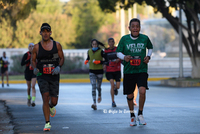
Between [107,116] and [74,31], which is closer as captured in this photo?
[107,116]

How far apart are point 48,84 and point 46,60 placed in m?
0.45

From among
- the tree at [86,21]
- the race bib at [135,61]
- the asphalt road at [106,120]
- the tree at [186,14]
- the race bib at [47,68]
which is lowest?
the asphalt road at [106,120]

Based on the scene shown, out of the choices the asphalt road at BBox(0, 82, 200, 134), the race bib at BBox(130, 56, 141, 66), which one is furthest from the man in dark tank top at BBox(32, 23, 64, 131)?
the race bib at BBox(130, 56, 141, 66)

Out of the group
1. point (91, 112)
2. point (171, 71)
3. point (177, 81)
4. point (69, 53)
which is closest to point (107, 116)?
point (91, 112)

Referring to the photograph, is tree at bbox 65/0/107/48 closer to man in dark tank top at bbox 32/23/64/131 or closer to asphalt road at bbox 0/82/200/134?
asphalt road at bbox 0/82/200/134

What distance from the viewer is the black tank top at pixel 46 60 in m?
7.86

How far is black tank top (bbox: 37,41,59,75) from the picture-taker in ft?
25.8

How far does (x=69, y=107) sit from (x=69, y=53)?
26.2 meters

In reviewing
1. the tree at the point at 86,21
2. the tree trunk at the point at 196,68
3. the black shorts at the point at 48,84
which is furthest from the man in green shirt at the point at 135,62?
the tree at the point at 86,21

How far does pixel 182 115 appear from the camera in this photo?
379 inches

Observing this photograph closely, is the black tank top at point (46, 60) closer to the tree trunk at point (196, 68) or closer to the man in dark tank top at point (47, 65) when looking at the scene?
the man in dark tank top at point (47, 65)

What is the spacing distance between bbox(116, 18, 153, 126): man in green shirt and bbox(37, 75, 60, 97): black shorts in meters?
1.32

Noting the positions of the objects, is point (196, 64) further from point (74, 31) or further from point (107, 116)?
point (74, 31)

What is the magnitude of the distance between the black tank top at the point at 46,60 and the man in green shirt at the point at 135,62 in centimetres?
124
